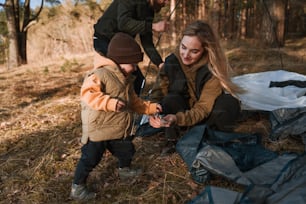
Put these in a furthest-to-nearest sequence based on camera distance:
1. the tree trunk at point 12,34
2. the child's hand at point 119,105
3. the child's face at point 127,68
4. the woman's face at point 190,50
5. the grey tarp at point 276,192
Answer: the tree trunk at point 12,34, the woman's face at point 190,50, the child's face at point 127,68, the child's hand at point 119,105, the grey tarp at point 276,192

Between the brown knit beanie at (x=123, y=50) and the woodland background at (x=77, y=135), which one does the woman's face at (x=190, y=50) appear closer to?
the woodland background at (x=77, y=135)

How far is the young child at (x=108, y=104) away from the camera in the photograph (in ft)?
4.33

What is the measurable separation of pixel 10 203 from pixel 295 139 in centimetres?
162

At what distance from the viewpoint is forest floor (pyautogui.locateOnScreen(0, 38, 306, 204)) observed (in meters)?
1.56

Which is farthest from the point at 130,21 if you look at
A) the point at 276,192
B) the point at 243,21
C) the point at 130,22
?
the point at 243,21

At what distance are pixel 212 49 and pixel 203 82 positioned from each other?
7.6 inches

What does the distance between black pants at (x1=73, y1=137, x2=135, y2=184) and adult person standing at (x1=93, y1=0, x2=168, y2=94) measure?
528mm

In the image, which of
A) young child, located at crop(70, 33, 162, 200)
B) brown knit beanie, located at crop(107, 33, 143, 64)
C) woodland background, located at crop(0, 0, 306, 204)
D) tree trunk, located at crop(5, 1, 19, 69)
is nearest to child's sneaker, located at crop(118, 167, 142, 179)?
woodland background, located at crop(0, 0, 306, 204)

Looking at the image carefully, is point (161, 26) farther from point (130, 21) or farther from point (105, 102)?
point (105, 102)

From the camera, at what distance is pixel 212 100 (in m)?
1.85

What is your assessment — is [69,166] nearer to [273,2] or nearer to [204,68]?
[204,68]

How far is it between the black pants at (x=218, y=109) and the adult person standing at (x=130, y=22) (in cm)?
29

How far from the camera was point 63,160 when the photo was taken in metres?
1.93

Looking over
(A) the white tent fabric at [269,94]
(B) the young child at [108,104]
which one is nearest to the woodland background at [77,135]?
(A) the white tent fabric at [269,94]
